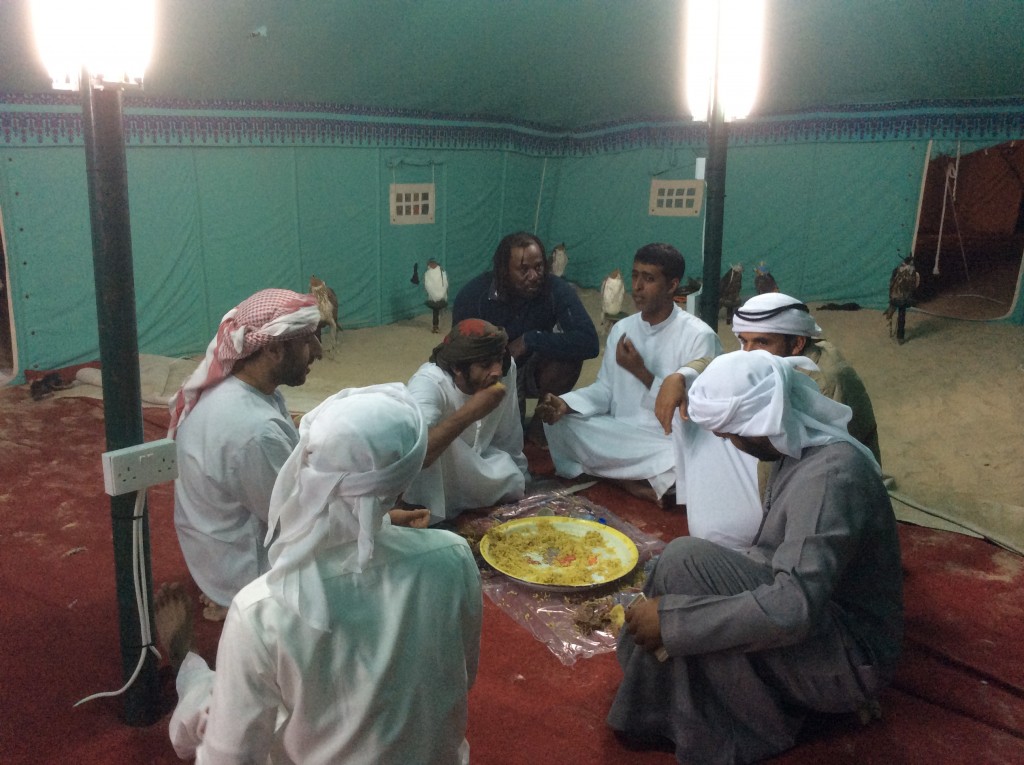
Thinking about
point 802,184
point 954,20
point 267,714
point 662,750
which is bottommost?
point 662,750

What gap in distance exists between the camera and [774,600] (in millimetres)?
1979

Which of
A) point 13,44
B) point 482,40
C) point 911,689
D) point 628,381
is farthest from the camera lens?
point 482,40

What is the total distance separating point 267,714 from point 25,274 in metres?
5.94

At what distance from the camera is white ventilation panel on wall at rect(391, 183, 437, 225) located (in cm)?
874

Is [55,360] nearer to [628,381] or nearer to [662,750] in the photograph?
[628,381]

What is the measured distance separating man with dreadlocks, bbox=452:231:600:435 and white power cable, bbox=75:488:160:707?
8.63ft

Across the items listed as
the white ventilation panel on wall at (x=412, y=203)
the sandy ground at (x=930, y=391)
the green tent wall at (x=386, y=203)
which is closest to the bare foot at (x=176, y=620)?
the sandy ground at (x=930, y=391)

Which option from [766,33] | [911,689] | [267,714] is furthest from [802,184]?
[267,714]

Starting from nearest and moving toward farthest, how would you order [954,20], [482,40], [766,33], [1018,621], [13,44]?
[1018,621], [13,44], [954,20], [766,33], [482,40]

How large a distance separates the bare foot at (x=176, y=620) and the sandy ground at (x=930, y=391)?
336 cm

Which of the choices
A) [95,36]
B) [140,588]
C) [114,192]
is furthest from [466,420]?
[95,36]

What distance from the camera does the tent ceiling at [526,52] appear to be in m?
6.29

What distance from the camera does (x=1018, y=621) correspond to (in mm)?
3051

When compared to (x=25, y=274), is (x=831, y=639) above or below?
below
